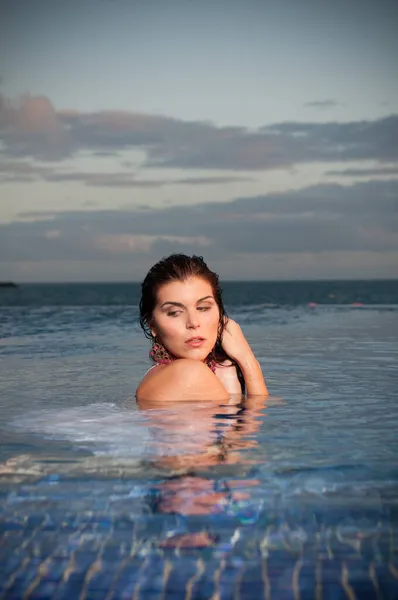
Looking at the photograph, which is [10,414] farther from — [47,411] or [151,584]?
[151,584]

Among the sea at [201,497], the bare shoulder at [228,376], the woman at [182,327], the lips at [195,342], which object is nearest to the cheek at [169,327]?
the woman at [182,327]

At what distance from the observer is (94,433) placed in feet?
19.7

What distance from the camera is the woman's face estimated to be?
6574 millimetres

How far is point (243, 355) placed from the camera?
7.13 metres

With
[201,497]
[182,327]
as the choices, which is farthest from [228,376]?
[201,497]

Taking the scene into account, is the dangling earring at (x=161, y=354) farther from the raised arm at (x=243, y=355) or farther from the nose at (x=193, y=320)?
the raised arm at (x=243, y=355)

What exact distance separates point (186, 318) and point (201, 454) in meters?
1.74

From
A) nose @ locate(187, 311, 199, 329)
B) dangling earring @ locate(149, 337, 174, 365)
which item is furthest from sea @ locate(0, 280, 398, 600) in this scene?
nose @ locate(187, 311, 199, 329)

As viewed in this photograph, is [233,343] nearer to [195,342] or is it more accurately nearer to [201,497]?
[195,342]

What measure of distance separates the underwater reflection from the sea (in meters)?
0.01

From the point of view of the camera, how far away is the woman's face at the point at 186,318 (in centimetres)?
657

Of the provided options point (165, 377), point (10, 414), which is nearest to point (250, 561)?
point (165, 377)

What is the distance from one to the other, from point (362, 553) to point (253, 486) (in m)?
1.00

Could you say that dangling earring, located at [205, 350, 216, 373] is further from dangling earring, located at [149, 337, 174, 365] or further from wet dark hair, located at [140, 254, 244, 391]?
dangling earring, located at [149, 337, 174, 365]
